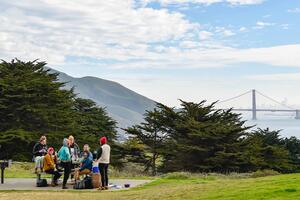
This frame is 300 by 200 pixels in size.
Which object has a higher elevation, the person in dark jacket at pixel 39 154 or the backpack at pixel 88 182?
the person in dark jacket at pixel 39 154

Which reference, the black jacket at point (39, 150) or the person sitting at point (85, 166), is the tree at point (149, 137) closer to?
the black jacket at point (39, 150)

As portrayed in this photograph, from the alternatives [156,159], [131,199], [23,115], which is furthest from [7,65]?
[131,199]

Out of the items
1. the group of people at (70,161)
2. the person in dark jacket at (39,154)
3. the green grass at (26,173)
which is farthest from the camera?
the green grass at (26,173)

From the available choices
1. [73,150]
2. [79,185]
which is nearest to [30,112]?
[73,150]

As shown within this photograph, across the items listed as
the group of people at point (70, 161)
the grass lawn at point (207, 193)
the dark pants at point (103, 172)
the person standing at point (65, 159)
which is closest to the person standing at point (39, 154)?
the group of people at point (70, 161)

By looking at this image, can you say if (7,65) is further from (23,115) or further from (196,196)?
(196,196)

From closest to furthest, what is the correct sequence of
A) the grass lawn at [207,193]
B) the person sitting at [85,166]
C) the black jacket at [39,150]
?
the grass lawn at [207,193] → the person sitting at [85,166] → the black jacket at [39,150]

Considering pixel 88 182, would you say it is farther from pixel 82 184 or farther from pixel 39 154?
pixel 39 154

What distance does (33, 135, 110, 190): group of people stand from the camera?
15.7 metres

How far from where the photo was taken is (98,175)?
16.0 meters

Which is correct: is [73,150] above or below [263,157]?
above

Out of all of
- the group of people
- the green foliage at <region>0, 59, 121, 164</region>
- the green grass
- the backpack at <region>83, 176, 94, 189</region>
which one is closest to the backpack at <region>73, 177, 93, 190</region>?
the backpack at <region>83, 176, 94, 189</region>

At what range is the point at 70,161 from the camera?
15867 millimetres

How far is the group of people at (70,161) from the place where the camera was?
51.5 ft
